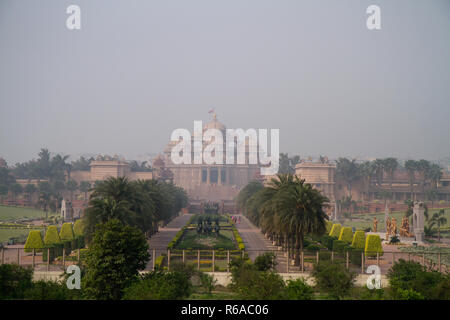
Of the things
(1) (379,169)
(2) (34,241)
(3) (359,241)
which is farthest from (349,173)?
(2) (34,241)

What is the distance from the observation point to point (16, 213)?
248 ft

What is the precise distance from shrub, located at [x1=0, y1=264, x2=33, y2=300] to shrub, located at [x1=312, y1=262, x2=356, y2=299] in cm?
1225

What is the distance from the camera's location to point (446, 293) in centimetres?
1945

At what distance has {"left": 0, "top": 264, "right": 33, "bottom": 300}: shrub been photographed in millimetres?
21312

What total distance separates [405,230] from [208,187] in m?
68.4

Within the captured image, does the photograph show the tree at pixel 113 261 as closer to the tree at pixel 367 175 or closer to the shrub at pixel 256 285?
the shrub at pixel 256 285

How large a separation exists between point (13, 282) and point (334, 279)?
530 inches

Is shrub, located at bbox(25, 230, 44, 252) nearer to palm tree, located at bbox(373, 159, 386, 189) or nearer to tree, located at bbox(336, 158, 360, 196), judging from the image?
tree, located at bbox(336, 158, 360, 196)

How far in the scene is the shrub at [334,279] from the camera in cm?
2184

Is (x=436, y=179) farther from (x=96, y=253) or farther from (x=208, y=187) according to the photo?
(x=96, y=253)

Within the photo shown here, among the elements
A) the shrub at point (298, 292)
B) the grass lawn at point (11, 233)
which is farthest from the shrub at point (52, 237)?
the shrub at point (298, 292)

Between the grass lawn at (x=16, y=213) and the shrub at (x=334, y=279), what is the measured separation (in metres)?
53.9
